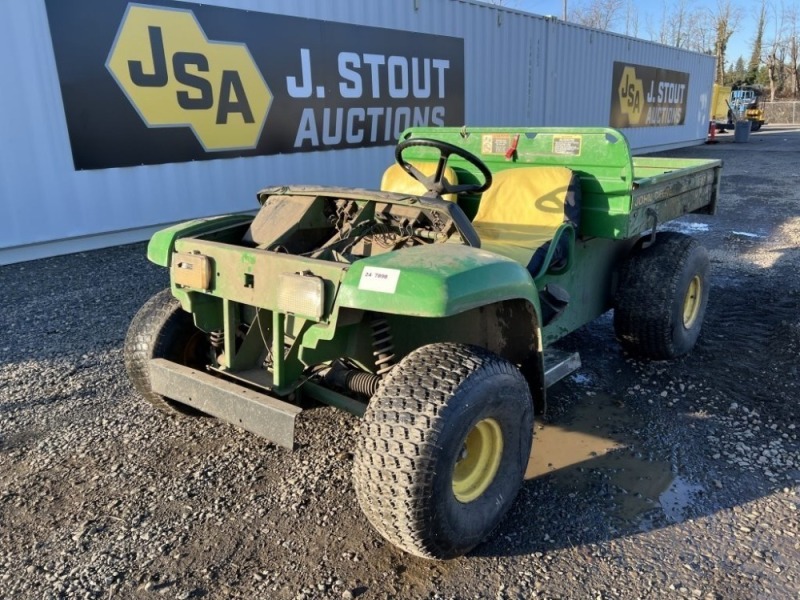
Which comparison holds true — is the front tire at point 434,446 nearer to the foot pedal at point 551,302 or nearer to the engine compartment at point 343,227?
the engine compartment at point 343,227

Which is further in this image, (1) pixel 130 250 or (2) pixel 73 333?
(1) pixel 130 250

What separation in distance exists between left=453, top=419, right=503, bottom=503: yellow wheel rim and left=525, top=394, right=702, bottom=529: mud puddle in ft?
1.64

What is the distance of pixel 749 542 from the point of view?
8.35 feet

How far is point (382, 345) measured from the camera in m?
2.72

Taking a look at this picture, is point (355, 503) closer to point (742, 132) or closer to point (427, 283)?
point (427, 283)

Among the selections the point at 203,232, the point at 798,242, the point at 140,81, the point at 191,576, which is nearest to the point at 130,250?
the point at 140,81

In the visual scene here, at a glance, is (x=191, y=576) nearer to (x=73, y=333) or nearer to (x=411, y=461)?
(x=411, y=461)

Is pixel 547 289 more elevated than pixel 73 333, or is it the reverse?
pixel 547 289

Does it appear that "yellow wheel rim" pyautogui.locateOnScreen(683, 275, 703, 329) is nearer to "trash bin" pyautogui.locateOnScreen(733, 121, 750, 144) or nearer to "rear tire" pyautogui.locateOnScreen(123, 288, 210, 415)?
"rear tire" pyautogui.locateOnScreen(123, 288, 210, 415)

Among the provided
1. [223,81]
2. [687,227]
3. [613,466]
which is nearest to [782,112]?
[687,227]

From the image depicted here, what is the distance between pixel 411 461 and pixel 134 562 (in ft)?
3.77

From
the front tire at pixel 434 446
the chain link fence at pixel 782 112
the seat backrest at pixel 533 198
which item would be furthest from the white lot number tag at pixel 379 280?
the chain link fence at pixel 782 112

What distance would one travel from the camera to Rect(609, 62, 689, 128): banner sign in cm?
1599

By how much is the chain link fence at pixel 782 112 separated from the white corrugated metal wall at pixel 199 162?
36.0 metres
